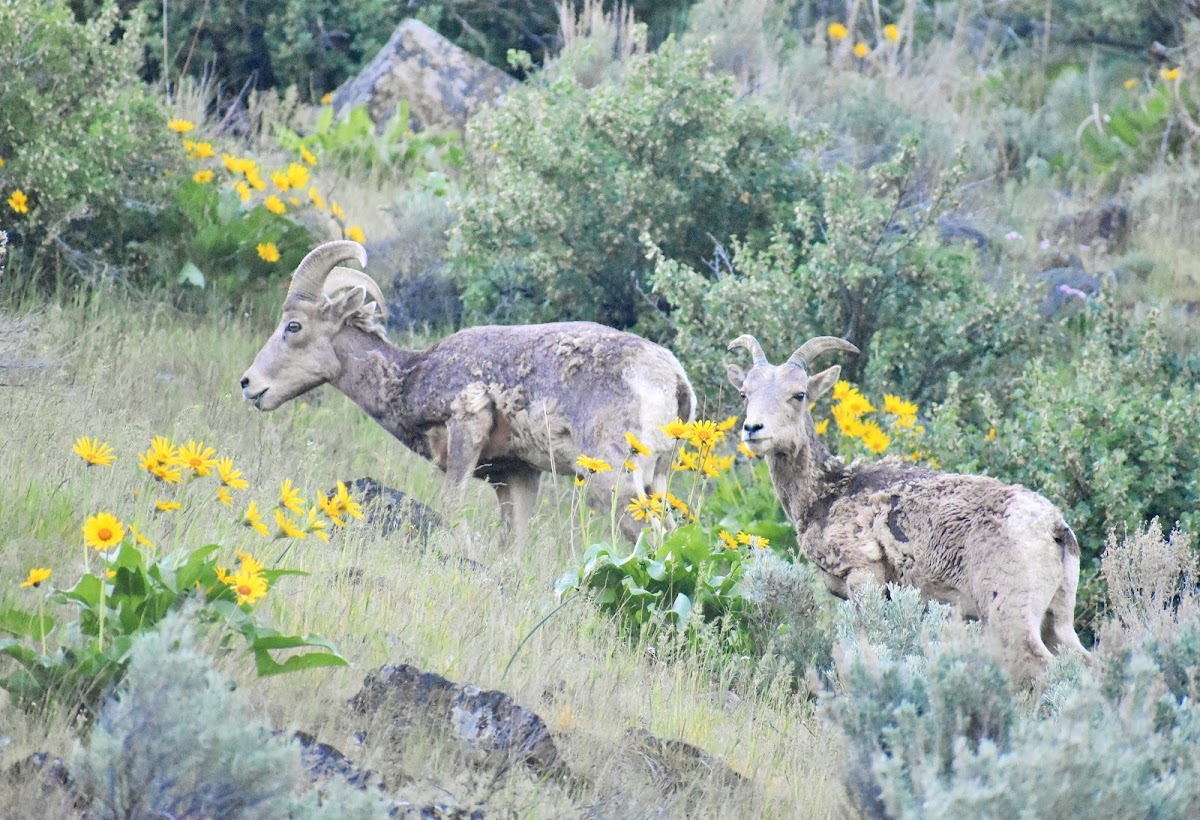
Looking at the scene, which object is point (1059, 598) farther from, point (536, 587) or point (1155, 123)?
point (1155, 123)

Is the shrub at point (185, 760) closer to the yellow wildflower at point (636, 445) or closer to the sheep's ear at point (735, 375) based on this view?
the yellow wildflower at point (636, 445)

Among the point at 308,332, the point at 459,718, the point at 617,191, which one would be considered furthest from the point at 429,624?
the point at 617,191

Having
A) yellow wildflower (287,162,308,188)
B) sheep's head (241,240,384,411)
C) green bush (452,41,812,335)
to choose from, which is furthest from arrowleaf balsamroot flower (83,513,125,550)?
yellow wildflower (287,162,308,188)

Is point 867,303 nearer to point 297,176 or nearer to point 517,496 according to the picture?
point 517,496

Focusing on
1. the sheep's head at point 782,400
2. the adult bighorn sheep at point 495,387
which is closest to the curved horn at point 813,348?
the sheep's head at point 782,400

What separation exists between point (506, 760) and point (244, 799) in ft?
3.67

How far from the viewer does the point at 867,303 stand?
10.7 m

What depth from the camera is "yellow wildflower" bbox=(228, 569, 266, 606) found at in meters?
4.78

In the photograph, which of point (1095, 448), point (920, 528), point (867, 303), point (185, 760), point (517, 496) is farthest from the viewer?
point (867, 303)

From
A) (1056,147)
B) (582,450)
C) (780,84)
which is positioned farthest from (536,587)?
(1056,147)

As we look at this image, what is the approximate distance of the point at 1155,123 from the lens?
16.7 meters

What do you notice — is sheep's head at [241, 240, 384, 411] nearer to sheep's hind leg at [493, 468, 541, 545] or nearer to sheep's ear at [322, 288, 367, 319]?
sheep's ear at [322, 288, 367, 319]

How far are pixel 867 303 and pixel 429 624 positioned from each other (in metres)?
5.48

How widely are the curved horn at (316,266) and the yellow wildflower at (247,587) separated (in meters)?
4.84
